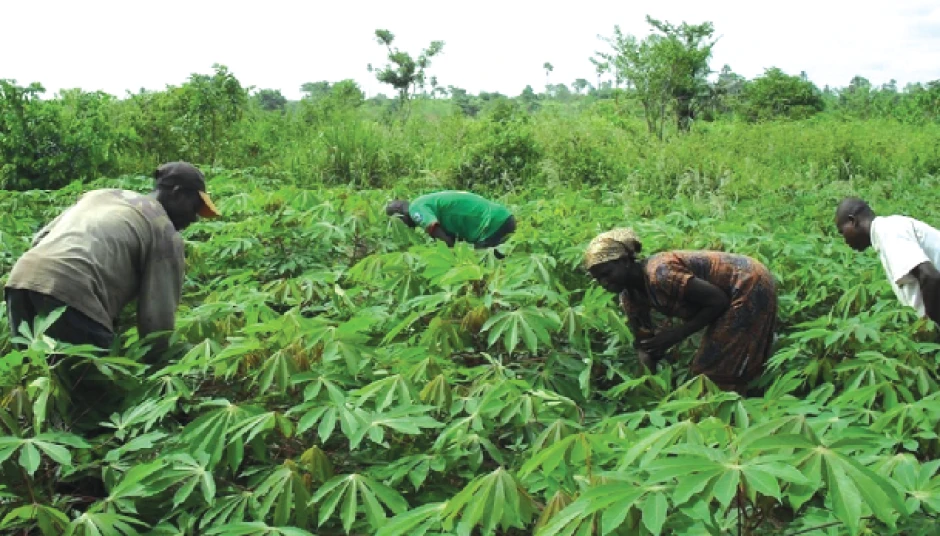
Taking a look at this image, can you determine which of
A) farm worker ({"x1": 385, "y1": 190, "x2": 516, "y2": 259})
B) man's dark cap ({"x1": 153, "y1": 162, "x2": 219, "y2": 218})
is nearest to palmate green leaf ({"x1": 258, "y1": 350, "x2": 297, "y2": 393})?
man's dark cap ({"x1": 153, "y1": 162, "x2": 219, "y2": 218})

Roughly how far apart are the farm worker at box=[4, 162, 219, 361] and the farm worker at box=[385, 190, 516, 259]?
92.4 inches

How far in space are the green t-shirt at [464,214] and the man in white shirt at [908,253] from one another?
226 cm

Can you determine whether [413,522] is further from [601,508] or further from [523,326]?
[523,326]

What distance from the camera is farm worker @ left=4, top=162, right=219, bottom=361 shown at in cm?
244

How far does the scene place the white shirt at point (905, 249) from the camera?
2941 millimetres

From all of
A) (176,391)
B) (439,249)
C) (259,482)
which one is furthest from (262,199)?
(259,482)

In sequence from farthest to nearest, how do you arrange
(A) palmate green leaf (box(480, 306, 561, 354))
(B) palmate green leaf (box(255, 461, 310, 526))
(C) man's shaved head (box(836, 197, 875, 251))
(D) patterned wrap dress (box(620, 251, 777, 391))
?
(C) man's shaved head (box(836, 197, 875, 251))
(D) patterned wrap dress (box(620, 251, 777, 391))
(A) palmate green leaf (box(480, 306, 561, 354))
(B) palmate green leaf (box(255, 461, 310, 526))

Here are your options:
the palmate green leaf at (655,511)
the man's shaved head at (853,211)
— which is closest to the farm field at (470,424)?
the palmate green leaf at (655,511)

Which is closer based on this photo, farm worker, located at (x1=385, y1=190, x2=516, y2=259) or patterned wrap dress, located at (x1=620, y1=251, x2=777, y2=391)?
patterned wrap dress, located at (x1=620, y1=251, x2=777, y2=391)

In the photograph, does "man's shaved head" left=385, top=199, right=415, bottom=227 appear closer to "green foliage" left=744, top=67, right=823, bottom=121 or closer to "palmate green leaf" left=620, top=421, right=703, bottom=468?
"palmate green leaf" left=620, top=421, right=703, bottom=468

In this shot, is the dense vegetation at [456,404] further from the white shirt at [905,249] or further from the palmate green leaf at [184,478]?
the white shirt at [905,249]

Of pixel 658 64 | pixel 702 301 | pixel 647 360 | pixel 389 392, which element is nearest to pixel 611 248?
pixel 702 301

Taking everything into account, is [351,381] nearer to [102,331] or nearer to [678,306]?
Answer: [102,331]

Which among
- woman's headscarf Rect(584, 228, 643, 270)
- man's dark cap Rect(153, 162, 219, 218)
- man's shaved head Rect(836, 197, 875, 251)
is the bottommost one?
woman's headscarf Rect(584, 228, 643, 270)
